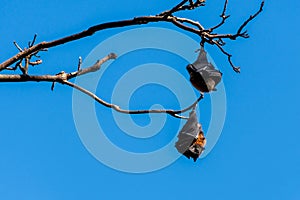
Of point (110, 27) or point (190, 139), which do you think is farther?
point (190, 139)

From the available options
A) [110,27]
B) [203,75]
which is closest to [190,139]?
[203,75]

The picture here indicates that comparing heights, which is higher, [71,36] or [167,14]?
[167,14]

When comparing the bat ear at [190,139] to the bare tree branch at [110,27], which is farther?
the bat ear at [190,139]

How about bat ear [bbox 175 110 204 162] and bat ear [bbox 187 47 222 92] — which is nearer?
bat ear [bbox 187 47 222 92]

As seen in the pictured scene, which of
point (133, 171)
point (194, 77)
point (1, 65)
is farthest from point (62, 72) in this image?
point (133, 171)

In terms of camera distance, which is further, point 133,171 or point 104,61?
point 133,171

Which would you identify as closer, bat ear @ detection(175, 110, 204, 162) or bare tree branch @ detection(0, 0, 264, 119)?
bare tree branch @ detection(0, 0, 264, 119)

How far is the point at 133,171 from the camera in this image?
6656 mm

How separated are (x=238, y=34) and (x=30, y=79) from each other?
217 cm

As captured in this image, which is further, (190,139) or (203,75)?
(190,139)

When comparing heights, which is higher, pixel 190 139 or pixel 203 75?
pixel 203 75

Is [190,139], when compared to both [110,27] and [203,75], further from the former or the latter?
[110,27]

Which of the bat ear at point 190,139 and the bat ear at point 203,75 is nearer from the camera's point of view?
the bat ear at point 203,75

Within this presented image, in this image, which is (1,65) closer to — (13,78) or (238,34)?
(13,78)
